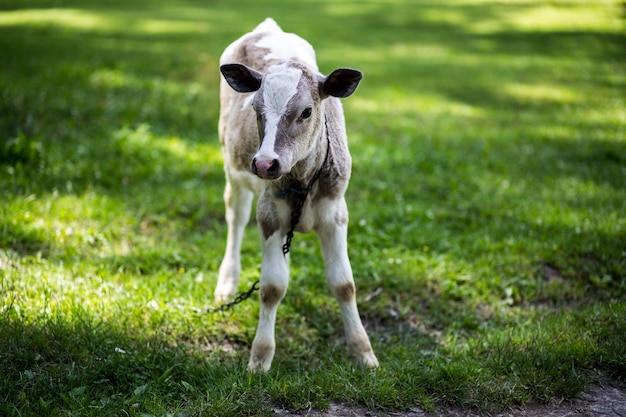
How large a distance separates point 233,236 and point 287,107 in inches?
85.7

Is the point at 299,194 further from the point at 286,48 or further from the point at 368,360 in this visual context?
the point at 286,48

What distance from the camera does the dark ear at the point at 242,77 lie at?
4289mm

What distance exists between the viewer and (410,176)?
27.2 ft

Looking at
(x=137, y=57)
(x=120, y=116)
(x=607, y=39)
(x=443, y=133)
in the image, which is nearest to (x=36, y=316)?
(x=120, y=116)

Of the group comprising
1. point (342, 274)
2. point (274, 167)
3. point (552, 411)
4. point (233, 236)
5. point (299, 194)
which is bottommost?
point (552, 411)

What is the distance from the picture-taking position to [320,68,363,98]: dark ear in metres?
4.20

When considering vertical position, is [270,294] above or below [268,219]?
below

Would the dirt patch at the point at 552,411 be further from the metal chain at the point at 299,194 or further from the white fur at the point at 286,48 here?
the white fur at the point at 286,48

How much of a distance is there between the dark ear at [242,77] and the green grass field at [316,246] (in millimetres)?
1888

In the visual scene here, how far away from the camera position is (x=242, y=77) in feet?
14.3

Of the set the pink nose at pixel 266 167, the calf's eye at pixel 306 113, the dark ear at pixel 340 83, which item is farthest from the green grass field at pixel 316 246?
the dark ear at pixel 340 83

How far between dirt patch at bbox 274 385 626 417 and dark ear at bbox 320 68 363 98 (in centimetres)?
199

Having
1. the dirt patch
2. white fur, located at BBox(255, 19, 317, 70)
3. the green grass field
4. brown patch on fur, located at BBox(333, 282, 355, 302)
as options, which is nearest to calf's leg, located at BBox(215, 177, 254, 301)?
the green grass field

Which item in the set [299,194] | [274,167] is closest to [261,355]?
[299,194]
